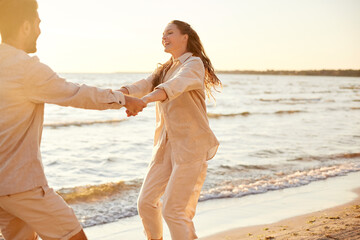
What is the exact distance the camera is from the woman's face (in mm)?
3986

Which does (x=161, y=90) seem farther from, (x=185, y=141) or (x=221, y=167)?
(x=221, y=167)

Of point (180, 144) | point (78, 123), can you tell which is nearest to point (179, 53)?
point (180, 144)

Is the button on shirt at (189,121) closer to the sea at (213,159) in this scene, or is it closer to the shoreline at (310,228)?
the sea at (213,159)

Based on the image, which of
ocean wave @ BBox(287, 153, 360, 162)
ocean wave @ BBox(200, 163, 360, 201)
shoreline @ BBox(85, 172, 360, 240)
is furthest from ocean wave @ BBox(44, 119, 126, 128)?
shoreline @ BBox(85, 172, 360, 240)

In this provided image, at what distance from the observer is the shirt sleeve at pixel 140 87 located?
416cm

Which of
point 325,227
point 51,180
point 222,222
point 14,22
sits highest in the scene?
point 14,22

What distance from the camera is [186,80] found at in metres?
3.61

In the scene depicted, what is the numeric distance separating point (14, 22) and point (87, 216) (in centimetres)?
423

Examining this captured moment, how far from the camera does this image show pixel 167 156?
3920 mm

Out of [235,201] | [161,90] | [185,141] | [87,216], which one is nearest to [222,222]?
[235,201]

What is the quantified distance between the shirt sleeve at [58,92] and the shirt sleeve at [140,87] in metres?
1.19

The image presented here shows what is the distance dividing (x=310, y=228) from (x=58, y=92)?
3449 mm

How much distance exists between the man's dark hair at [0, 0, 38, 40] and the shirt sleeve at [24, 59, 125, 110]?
0.25 m

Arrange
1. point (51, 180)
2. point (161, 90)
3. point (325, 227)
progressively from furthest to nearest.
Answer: point (51, 180), point (325, 227), point (161, 90)
